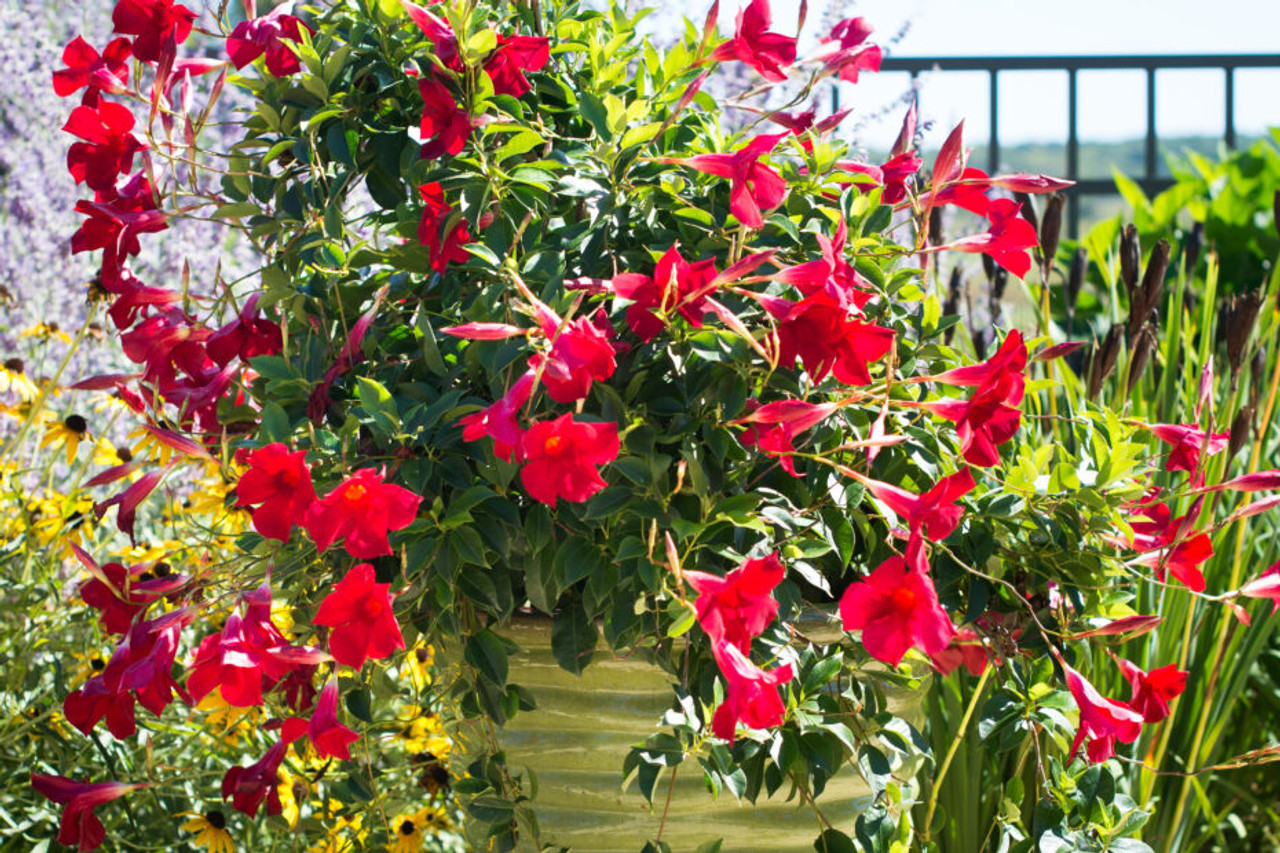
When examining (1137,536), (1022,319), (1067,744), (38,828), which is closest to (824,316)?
(1137,536)

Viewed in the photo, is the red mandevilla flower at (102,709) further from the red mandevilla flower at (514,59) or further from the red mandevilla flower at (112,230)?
the red mandevilla flower at (514,59)

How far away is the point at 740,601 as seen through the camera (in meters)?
0.77

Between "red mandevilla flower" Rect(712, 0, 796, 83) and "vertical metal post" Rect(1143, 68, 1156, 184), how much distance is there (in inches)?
172

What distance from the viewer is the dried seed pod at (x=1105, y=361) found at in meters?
1.36

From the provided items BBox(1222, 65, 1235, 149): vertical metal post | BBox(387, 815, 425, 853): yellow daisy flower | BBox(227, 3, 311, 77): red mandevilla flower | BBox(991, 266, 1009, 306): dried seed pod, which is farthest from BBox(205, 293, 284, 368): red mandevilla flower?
BBox(1222, 65, 1235, 149): vertical metal post

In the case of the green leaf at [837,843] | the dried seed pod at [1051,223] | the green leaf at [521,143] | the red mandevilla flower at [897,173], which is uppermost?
the green leaf at [521,143]

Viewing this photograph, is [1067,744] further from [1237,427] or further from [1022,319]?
[1022,319]

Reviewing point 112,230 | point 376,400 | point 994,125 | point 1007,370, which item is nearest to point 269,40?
point 112,230

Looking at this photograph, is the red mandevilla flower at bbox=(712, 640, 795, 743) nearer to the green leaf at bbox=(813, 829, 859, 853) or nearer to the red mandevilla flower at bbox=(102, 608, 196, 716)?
the green leaf at bbox=(813, 829, 859, 853)

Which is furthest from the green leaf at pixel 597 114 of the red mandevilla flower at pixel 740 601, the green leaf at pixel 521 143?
the red mandevilla flower at pixel 740 601

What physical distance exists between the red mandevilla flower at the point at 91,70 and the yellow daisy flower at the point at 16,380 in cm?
72

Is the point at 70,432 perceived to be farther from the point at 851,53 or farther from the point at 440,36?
the point at 851,53

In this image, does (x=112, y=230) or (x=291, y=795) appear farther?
(x=291, y=795)

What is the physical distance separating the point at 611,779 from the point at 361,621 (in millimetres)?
388
